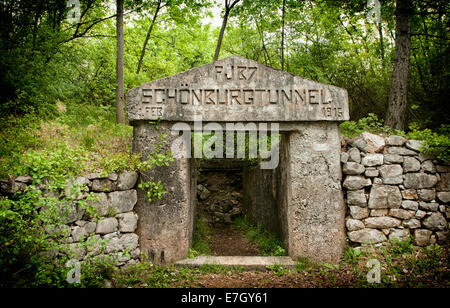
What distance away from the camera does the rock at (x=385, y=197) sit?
3771 mm

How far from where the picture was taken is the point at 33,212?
2.92 metres

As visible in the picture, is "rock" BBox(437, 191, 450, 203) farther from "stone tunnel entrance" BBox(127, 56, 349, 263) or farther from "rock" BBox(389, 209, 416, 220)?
"stone tunnel entrance" BBox(127, 56, 349, 263)

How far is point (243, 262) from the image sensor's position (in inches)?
149

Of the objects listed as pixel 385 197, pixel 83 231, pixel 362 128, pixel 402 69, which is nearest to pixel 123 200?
pixel 83 231

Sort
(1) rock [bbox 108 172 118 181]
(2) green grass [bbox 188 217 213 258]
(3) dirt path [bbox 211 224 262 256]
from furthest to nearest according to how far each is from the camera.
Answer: (3) dirt path [bbox 211 224 262 256], (2) green grass [bbox 188 217 213 258], (1) rock [bbox 108 172 118 181]

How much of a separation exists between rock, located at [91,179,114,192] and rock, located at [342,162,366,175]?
3.41m

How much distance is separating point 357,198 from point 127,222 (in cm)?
337

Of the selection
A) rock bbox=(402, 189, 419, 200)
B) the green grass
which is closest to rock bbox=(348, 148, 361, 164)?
rock bbox=(402, 189, 419, 200)

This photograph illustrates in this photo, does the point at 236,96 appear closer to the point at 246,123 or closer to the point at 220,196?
the point at 246,123

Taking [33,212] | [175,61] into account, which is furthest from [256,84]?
[175,61]

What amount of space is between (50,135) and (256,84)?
349 cm

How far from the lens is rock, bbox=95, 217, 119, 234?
340 cm

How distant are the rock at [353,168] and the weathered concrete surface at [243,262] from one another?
1.59 metres

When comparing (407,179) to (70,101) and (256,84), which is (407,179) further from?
(70,101)
